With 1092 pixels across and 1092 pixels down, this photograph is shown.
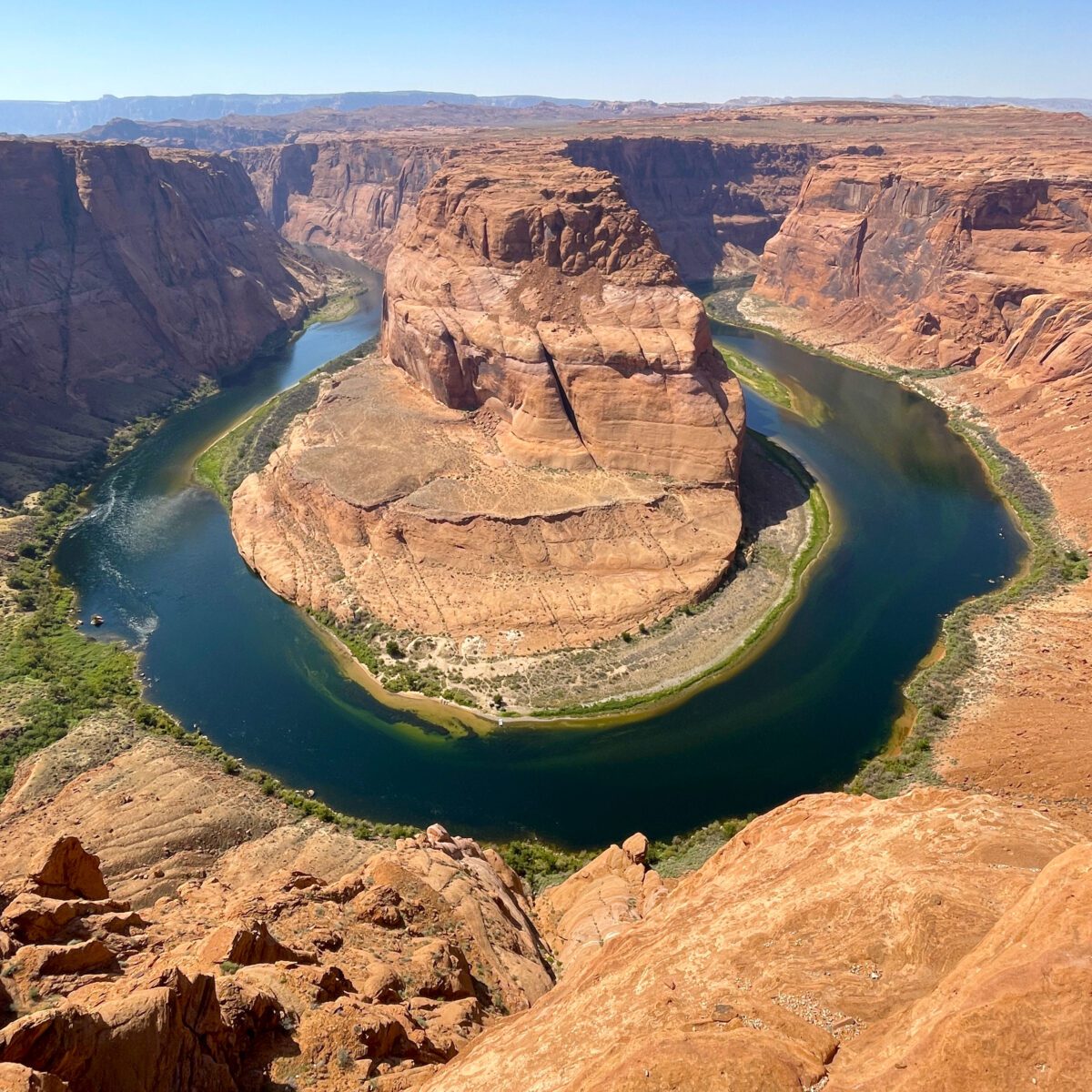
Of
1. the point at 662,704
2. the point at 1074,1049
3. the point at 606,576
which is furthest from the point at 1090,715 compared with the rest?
the point at 1074,1049

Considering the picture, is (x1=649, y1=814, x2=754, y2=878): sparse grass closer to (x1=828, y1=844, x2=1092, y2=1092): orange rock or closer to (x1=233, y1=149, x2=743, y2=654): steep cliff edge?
(x1=233, y1=149, x2=743, y2=654): steep cliff edge

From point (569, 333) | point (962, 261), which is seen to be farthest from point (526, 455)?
point (962, 261)

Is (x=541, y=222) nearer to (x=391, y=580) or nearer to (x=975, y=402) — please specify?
(x=391, y=580)

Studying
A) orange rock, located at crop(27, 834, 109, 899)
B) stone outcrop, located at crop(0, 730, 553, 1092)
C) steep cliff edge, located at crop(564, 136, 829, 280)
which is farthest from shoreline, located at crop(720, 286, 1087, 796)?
steep cliff edge, located at crop(564, 136, 829, 280)

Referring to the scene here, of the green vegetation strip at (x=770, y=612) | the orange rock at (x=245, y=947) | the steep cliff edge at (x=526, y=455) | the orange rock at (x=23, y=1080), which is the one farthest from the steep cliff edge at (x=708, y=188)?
the orange rock at (x=23, y=1080)

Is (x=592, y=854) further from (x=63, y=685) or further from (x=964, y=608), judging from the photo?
(x=63, y=685)

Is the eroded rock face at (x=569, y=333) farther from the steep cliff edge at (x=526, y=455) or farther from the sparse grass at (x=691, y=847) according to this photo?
the sparse grass at (x=691, y=847)
